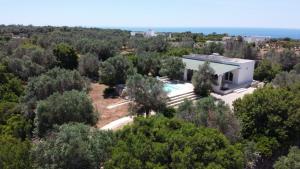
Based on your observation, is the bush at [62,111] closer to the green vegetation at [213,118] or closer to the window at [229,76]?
the green vegetation at [213,118]

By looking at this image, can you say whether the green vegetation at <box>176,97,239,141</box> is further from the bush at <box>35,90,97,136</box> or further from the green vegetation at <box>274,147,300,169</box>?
the bush at <box>35,90,97,136</box>

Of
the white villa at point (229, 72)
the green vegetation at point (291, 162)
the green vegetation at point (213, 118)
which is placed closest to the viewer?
the green vegetation at point (291, 162)

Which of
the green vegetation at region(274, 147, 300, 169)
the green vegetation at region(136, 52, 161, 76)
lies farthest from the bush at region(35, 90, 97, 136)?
the green vegetation at region(136, 52, 161, 76)

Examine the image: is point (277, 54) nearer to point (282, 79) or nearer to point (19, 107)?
point (282, 79)

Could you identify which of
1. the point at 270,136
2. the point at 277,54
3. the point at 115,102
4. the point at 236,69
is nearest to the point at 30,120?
the point at 115,102

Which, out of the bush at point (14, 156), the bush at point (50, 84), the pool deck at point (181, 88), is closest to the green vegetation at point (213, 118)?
the bush at point (14, 156)
